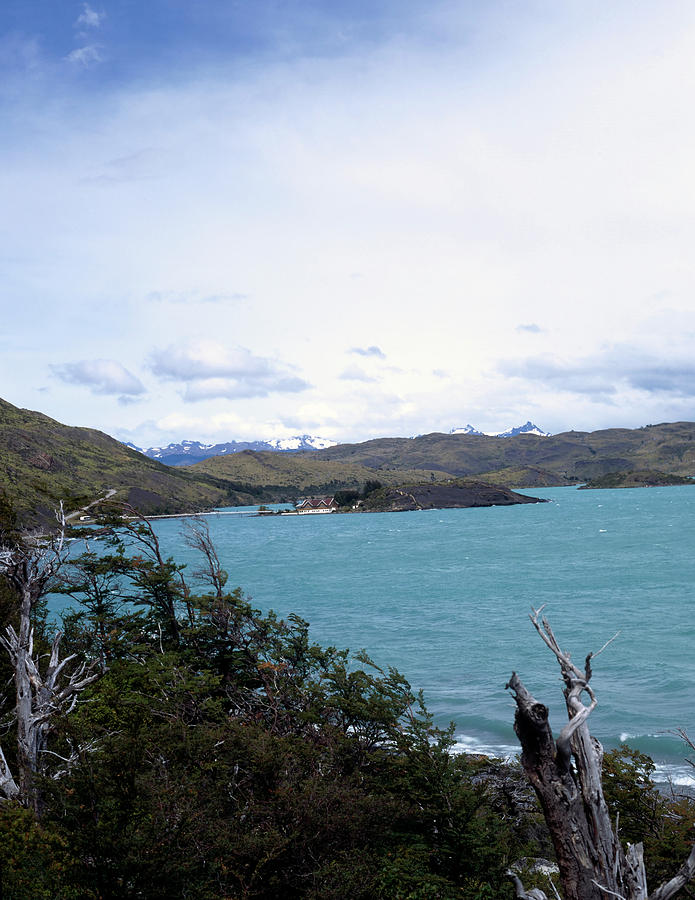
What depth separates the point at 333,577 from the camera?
69.2m

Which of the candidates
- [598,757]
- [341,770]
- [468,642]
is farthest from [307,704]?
[468,642]

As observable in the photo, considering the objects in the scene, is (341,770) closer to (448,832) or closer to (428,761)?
(428,761)

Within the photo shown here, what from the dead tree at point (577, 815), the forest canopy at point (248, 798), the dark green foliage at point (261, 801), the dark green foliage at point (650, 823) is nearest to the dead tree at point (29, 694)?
the forest canopy at point (248, 798)

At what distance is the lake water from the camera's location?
26.4 metres

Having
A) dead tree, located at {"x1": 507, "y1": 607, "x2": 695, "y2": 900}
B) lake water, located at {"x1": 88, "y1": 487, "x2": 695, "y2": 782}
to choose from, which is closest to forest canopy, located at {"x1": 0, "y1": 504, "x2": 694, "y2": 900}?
dead tree, located at {"x1": 507, "y1": 607, "x2": 695, "y2": 900}

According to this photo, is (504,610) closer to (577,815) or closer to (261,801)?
(261,801)

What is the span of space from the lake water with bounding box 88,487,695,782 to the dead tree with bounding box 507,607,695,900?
15626 millimetres

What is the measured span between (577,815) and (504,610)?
4399cm

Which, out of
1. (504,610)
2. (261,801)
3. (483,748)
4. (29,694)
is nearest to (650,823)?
(261,801)

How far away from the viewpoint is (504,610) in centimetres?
4791

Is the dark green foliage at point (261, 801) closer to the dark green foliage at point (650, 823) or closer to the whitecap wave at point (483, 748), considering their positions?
the dark green foliage at point (650, 823)

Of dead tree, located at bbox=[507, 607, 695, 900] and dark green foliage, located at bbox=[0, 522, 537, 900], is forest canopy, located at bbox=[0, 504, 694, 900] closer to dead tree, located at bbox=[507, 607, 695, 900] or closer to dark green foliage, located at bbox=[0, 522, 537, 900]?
dark green foliage, located at bbox=[0, 522, 537, 900]

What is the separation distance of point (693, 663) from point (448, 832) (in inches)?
1074

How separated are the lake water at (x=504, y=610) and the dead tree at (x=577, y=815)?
1563cm
